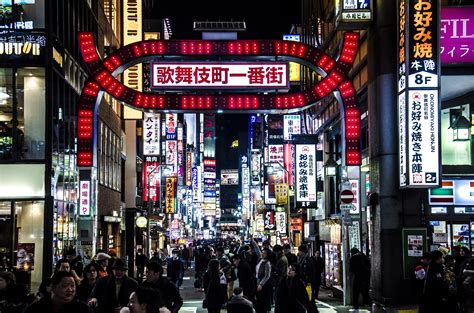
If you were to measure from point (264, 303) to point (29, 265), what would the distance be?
29.1ft

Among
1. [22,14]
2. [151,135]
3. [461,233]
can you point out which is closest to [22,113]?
[22,14]

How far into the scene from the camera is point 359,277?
2316 centimetres

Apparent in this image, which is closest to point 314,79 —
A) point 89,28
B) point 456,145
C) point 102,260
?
point 89,28

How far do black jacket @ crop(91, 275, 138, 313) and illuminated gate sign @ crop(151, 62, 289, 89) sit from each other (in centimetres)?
1234

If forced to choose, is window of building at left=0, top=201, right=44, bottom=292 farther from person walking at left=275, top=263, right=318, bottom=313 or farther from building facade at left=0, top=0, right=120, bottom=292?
person walking at left=275, top=263, right=318, bottom=313

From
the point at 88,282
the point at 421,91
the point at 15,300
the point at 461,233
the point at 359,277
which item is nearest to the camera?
the point at 15,300

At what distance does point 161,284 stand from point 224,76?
40.5 feet

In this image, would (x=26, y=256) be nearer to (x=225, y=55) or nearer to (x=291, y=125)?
(x=225, y=55)

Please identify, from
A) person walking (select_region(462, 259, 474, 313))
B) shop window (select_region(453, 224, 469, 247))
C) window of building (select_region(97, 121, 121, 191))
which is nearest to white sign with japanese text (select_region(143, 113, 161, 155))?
window of building (select_region(97, 121, 121, 191))

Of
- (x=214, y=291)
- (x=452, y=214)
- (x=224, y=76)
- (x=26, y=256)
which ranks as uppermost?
(x=224, y=76)

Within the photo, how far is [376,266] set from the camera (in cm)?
2419

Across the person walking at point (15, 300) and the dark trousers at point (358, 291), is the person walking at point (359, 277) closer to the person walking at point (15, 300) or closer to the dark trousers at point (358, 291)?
the dark trousers at point (358, 291)

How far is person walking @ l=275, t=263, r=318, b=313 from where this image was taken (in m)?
13.7

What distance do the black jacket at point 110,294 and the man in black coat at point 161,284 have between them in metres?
0.25
